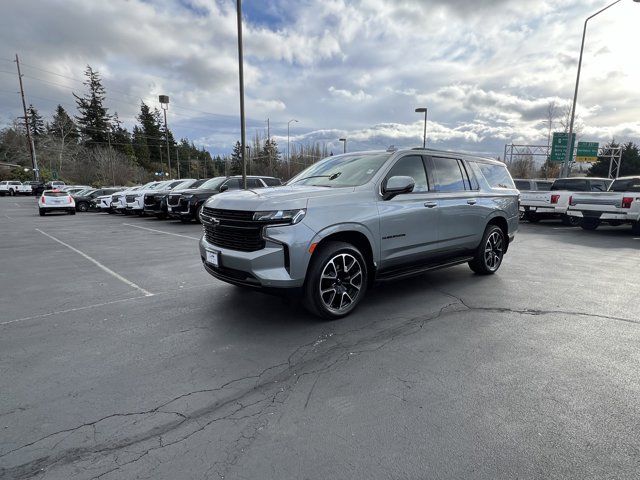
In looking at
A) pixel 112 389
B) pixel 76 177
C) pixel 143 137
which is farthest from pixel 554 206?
pixel 143 137

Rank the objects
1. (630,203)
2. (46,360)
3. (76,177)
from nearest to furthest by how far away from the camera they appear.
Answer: (46,360) < (630,203) < (76,177)

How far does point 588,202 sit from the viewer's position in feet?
40.3

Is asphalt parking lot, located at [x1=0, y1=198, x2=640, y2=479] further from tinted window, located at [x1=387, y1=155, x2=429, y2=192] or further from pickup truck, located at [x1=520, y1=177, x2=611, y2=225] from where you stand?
pickup truck, located at [x1=520, y1=177, x2=611, y2=225]

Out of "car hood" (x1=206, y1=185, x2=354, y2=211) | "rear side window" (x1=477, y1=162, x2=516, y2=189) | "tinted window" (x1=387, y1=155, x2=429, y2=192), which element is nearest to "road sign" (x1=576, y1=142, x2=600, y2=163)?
"rear side window" (x1=477, y1=162, x2=516, y2=189)

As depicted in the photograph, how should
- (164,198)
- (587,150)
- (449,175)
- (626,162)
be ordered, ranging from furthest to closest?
(626,162) → (587,150) → (164,198) → (449,175)

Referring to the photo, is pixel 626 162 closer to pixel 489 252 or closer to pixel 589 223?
pixel 589 223

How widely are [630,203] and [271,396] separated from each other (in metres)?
12.9

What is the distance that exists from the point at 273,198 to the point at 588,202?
1246 cm

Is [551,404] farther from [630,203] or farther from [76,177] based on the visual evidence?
[76,177]

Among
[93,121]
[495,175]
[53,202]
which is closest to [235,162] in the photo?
[93,121]

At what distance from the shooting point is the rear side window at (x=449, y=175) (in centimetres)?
557

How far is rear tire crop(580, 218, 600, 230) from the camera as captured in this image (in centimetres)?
1310

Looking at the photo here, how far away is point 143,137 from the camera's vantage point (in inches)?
3248

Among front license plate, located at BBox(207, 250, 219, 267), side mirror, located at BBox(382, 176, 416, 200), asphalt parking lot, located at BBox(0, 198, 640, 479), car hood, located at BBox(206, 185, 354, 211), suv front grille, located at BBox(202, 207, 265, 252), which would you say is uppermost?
side mirror, located at BBox(382, 176, 416, 200)
